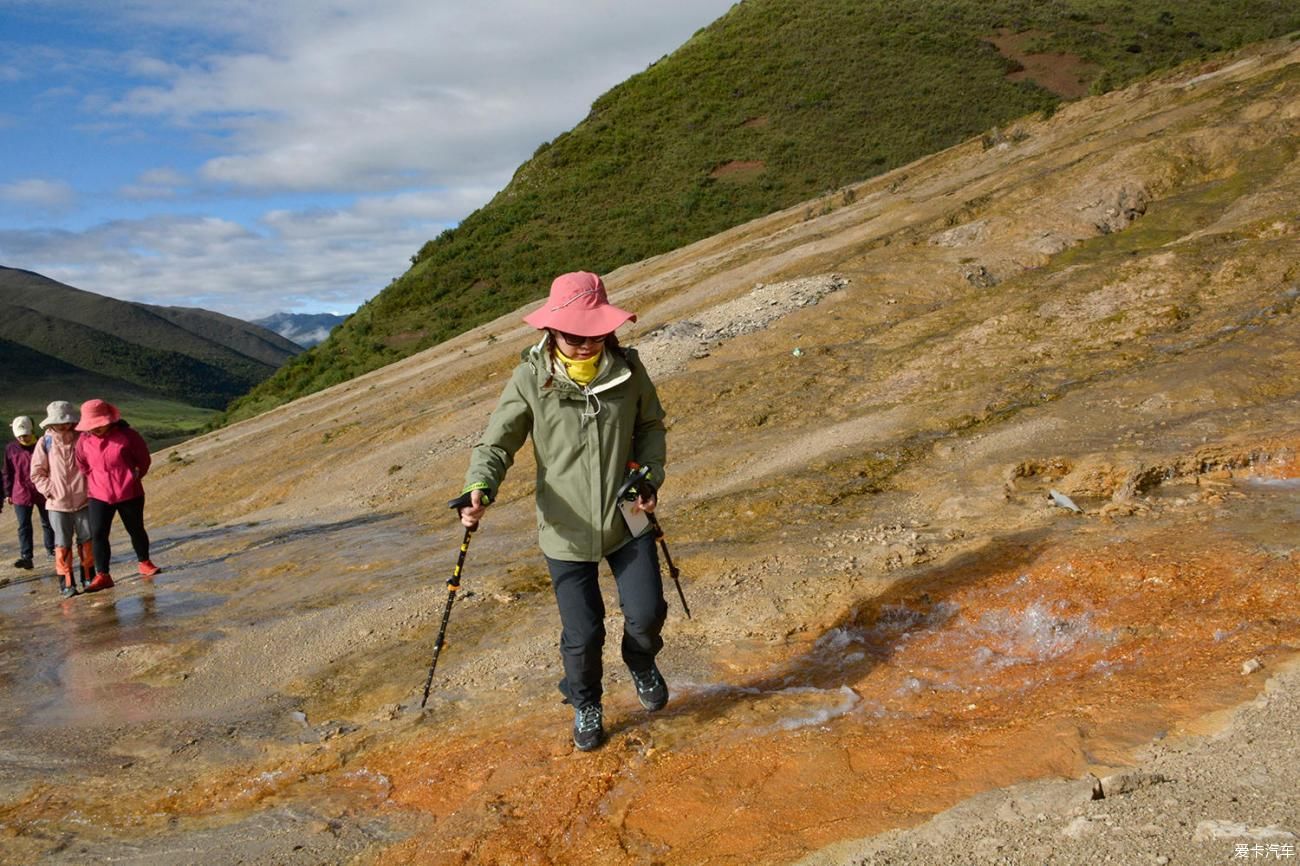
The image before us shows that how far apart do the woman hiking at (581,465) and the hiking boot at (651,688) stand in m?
0.26

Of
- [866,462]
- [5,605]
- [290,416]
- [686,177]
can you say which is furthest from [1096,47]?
[5,605]

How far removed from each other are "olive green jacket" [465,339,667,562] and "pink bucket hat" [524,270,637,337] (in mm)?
166

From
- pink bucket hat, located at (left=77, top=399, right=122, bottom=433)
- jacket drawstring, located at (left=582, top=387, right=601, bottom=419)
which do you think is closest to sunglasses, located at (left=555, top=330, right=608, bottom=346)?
jacket drawstring, located at (left=582, top=387, right=601, bottom=419)

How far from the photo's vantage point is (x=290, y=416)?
2611 centimetres

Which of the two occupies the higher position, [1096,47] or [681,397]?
[1096,47]

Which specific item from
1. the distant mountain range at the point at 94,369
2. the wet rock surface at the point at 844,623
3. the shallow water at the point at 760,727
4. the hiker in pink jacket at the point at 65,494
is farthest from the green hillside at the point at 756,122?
the distant mountain range at the point at 94,369

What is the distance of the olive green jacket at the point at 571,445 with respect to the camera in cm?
469

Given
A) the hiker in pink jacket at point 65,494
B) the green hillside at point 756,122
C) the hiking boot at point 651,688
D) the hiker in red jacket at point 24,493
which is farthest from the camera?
the green hillside at point 756,122

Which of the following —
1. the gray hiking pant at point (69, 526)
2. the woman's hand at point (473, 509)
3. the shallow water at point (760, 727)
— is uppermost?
the woman's hand at point (473, 509)

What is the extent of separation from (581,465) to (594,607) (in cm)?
68

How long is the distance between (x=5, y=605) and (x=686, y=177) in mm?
39890

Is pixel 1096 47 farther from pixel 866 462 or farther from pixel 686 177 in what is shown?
pixel 866 462

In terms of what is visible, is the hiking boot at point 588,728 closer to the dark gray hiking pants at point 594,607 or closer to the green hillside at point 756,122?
the dark gray hiking pants at point 594,607

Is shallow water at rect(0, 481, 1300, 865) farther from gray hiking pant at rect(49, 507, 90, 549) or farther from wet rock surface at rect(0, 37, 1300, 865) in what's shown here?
gray hiking pant at rect(49, 507, 90, 549)
